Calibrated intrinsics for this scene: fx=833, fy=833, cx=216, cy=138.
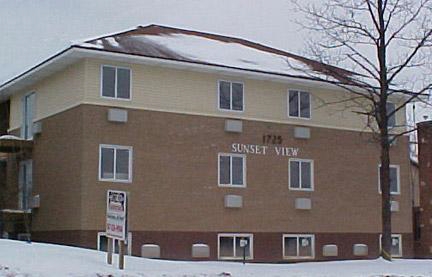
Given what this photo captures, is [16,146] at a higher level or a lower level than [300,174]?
higher

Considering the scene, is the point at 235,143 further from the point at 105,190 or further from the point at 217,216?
the point at 105,190

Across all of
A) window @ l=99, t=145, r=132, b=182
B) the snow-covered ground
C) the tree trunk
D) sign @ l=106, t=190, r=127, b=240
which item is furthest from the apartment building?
sign @ l=106, t=190, r=127, b=240

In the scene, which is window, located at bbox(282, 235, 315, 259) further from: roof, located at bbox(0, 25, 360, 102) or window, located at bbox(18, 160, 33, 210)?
window, located at bbox(18, 160, 33, 210)

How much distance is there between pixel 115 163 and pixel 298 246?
8.02 metres

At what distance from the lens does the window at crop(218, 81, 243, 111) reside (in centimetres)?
2975

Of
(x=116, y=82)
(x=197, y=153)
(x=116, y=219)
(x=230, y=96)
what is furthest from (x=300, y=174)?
(x=116, y=219)

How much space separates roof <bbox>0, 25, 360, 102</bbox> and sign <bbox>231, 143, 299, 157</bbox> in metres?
2.55

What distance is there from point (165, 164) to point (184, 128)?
1480 millimetres

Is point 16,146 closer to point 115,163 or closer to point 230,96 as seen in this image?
point 115,163

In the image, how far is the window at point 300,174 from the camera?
3097cm

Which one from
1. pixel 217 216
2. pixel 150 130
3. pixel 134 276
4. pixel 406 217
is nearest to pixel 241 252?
pixel 217 216

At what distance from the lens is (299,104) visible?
104 feet

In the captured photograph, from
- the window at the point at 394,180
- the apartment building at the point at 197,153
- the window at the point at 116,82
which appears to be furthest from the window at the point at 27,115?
the window at the point at 394,180

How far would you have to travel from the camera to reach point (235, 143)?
97.6 ft
